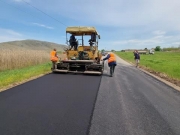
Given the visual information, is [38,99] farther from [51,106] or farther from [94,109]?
[94,109]

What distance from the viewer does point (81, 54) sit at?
13609 mm

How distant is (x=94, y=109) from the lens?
5211 mm

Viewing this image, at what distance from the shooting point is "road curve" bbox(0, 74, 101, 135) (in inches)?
150

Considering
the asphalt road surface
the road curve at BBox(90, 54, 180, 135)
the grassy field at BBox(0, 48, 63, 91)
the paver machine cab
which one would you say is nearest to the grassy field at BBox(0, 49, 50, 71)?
the grassy field at BBox(0, 48, 63, 91)

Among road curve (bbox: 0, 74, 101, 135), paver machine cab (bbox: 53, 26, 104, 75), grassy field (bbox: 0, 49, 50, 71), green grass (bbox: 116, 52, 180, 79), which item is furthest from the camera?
grassy field (bbox: 0, 49, 50, 71)

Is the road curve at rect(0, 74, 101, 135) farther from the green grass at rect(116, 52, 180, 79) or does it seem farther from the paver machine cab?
the green grass at rect(116, 52, 180, 79)

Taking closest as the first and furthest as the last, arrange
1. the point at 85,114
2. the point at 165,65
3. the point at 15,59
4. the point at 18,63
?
the point at 85,114
the point at 15,59
the point at 18,63
the point at 165,65

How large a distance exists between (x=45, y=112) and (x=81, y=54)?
9036mm

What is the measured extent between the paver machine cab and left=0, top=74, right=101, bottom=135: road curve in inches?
224

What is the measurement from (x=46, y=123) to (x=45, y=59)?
67.8ft

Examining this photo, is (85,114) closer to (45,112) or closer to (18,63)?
(45,112)

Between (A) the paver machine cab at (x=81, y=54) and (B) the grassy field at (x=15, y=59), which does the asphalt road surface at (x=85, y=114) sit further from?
(B) the grassy field at (x=15, y=59)

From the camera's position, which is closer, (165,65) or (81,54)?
(81,54)

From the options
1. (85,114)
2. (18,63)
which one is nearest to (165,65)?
(18,63)
